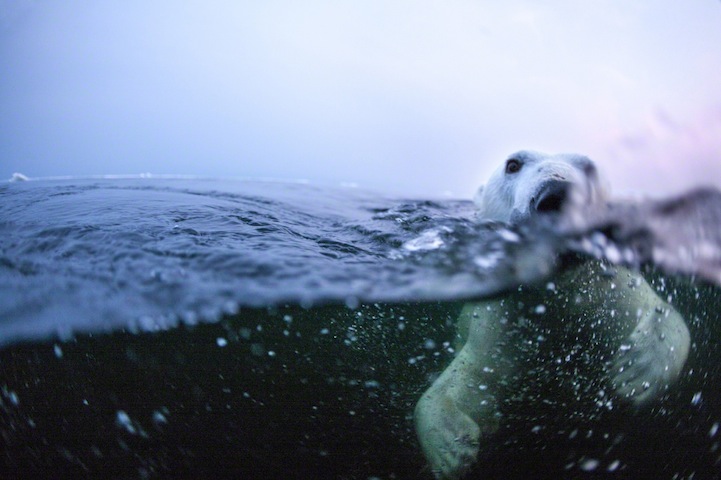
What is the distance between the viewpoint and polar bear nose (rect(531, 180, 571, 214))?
7.10 feet

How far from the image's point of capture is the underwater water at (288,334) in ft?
8.64

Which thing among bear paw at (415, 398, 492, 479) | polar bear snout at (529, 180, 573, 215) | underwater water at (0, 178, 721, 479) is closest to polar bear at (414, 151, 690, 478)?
bear paw at (415, 398, 492, 479)

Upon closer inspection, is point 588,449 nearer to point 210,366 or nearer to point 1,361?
point 210,366

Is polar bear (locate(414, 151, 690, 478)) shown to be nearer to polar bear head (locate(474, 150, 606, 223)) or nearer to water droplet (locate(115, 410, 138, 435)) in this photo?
polar bear head (locate(474, 150, 606, 223))

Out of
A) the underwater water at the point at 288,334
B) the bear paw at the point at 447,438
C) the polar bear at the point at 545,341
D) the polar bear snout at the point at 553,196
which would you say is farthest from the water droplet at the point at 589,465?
the polar bear snout at the point at 553,196

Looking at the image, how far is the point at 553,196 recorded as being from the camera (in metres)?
2.17

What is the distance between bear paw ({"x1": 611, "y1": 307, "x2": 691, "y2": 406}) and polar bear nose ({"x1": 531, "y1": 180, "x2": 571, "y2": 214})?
1.55m

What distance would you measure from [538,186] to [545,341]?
4.64 feet

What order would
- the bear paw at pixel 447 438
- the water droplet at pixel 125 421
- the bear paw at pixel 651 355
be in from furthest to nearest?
the water droplet at pixel 125 421 → the bear paw at pixel 651 355 → the bear paw at pixel 447 438

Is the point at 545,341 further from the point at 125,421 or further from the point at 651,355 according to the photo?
the point at 125,421

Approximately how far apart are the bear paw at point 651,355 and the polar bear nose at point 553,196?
Answer: 1546mm

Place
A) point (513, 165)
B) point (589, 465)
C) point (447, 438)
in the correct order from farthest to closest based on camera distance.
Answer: point (589, 465), point (513, 165), point (447, 438)

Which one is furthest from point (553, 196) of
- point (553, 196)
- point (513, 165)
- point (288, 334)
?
point (288, 334)

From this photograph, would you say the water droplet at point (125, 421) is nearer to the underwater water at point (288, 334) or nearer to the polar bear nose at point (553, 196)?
the underwater water at point (288, 334)
